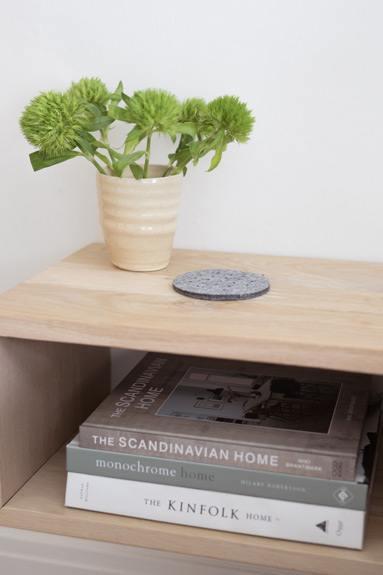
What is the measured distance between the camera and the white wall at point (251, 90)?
1.08 meters

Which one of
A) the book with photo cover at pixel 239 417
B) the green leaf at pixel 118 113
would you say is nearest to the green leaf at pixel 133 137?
the green leaf at pixel 118 113

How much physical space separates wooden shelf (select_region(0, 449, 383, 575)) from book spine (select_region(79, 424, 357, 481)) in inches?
3.6

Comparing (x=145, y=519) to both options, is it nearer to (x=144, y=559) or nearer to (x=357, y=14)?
(x=144, y=559)

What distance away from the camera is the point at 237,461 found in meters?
0.87

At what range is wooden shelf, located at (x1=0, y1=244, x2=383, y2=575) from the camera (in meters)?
0.79

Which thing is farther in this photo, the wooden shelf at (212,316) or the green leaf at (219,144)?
the green leaf at (219,144)

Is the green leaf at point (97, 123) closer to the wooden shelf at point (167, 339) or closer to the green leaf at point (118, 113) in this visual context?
the green leaf at point (118, 113)

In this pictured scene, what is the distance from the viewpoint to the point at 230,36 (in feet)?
3.61

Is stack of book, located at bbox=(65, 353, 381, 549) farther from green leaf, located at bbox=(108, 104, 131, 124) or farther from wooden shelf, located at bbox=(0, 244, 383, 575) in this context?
green leaf, located at bbox=(108, 104, 131, 124)

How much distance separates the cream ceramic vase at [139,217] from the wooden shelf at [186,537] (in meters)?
0.36

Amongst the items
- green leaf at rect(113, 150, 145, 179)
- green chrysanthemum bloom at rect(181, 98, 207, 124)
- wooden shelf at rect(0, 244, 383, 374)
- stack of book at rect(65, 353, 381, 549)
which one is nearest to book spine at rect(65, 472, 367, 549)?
stack of book at rect(65, 353, 381, 549)

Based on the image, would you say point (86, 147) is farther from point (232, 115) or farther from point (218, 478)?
point (218, 478)

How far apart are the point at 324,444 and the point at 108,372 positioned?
0.54 meters

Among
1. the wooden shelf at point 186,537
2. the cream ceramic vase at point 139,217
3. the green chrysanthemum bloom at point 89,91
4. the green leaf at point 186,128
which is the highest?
the green chrysanthemum bloom at point 89,91
